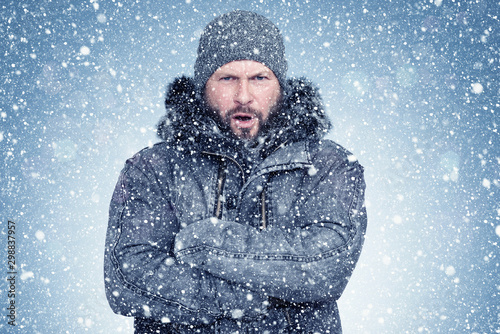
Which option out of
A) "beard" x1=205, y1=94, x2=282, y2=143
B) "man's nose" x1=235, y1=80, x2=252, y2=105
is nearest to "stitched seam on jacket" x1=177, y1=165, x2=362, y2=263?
"beard" x1=205, y1=94, x2=282, y2=143

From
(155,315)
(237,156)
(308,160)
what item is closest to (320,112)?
(308,160)

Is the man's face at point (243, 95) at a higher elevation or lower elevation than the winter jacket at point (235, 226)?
higher

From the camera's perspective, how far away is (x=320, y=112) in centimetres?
250

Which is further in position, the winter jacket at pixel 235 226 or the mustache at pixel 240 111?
the mustache at pixel 240 111

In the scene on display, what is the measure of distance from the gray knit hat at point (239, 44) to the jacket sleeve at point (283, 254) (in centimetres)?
103

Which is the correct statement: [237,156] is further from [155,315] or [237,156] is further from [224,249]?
[155,315]

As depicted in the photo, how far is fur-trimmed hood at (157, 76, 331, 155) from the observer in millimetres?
2365

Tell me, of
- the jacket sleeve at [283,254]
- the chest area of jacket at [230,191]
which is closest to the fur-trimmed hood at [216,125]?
the chest area of jacket at [230,191]

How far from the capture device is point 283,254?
1.90 m

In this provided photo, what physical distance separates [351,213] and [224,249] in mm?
658

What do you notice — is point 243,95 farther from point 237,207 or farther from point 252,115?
point 237,207

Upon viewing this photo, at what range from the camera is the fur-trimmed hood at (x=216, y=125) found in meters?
2.37

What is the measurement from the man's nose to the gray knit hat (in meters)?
0.24

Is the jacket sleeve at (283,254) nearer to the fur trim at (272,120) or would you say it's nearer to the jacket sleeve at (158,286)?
the jacket sleeve at (158,286)
